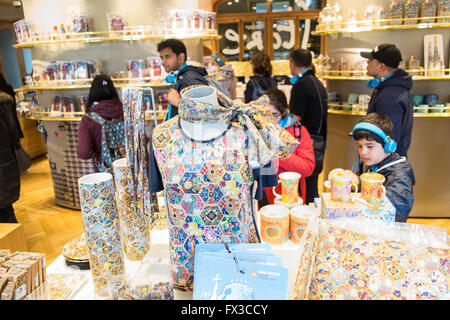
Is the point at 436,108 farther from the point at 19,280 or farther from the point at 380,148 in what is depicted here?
the point at 19,280

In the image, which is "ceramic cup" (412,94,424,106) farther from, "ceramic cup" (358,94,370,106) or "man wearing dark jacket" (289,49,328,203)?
"man wearing dark jacket" (289,49,328,203)

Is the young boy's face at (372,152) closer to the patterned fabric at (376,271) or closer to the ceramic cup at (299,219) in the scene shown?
the ceramic cup at (299,219)

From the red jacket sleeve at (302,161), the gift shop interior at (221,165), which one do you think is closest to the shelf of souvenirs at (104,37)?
the gift shop interior at (221,165)

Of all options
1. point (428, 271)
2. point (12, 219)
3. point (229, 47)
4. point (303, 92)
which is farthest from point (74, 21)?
point (229, 47)

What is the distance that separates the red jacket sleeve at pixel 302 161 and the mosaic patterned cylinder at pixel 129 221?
1.13 metres

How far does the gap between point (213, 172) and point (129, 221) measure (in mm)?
500

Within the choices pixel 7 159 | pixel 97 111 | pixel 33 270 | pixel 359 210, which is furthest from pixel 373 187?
pixel 7 159

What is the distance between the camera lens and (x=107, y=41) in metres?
3.87

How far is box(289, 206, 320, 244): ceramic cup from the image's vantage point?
149 centimetres

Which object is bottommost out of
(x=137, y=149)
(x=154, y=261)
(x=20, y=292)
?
(x=154, y=261)

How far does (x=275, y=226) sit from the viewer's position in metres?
1.51

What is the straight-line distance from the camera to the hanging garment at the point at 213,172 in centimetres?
117
